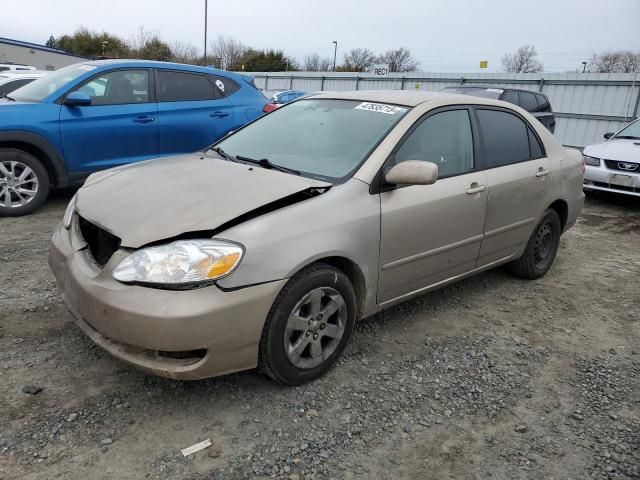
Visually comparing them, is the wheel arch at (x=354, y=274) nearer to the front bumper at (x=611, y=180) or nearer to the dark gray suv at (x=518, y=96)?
the front bumper at (x=611, y=180)

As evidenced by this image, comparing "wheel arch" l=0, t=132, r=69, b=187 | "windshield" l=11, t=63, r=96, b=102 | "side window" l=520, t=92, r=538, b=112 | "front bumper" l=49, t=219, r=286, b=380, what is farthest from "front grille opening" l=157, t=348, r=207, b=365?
"side window" l=520, t=92, r=538, b=112

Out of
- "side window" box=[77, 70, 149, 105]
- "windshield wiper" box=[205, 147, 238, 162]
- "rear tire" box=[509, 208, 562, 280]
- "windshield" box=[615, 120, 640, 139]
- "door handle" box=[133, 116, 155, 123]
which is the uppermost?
"side window" box=[77, 70, 149, 105]

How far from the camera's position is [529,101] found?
11.8m

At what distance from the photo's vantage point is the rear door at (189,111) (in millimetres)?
5996

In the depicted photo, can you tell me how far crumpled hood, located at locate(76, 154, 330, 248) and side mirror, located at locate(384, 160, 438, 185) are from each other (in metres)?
0.41

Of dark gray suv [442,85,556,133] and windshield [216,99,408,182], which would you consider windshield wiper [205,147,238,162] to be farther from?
dark gray suv [442,85,556,133]

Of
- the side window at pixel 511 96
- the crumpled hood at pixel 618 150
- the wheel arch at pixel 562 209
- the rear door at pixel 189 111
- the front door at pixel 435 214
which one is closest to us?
the front door at pixel 435 214

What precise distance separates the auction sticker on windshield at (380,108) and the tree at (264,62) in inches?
2047

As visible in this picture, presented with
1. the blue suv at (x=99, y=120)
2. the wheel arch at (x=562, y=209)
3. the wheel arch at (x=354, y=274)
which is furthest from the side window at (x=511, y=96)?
the wheel arch at (x=354, y=274)

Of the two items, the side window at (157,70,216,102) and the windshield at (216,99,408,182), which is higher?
the side window at (157,70,216,102)

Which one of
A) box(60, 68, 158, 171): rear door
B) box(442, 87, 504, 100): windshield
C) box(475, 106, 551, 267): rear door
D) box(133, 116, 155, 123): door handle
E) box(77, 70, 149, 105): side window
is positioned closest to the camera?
box(475, 106, 551, 267): rear door

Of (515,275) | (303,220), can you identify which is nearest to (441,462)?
(303,220)

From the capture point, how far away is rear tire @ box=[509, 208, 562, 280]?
4366mm

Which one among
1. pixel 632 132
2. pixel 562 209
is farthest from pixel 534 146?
pixel 632 132
